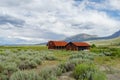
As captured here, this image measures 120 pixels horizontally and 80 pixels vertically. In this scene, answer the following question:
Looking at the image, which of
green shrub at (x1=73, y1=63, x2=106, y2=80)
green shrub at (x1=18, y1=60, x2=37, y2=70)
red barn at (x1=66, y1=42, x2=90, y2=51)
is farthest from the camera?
red barn at (x1=66, y1=42, x2=90, y2=51)

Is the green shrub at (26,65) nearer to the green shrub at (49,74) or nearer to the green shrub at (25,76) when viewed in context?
the green shrub at (49,74)

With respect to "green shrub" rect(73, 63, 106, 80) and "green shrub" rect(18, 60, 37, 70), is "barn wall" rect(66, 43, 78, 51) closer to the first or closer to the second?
"green shrub" rect(18, 60, 37, 70)

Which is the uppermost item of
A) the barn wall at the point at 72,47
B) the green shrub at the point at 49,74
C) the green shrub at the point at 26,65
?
the barn wall at the point at 72,47

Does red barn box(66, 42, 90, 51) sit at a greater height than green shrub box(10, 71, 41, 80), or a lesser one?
greater

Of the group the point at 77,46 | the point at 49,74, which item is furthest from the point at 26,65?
the point at 77,46

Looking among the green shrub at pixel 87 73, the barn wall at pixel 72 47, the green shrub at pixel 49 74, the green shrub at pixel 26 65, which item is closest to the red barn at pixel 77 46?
the barn wall at pixel 72 47

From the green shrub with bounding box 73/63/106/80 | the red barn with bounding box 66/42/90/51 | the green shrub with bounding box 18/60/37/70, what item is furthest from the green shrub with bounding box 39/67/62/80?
the red barn with bounding box 66/42/90/51

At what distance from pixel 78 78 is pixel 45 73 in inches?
60.2

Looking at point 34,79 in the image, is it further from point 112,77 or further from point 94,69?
point 112,77

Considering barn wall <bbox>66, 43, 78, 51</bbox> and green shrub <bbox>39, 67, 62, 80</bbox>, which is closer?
green shrub <bbox>39, 67, 62, 80</bbox>

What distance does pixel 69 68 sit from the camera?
44.9 ft

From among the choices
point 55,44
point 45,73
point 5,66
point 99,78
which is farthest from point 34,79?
point 55,44

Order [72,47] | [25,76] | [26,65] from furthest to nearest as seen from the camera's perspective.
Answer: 1. [72,47]
2. [26,65]
3. [25,76]

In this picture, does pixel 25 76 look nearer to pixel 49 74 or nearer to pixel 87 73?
pixel 49 74
